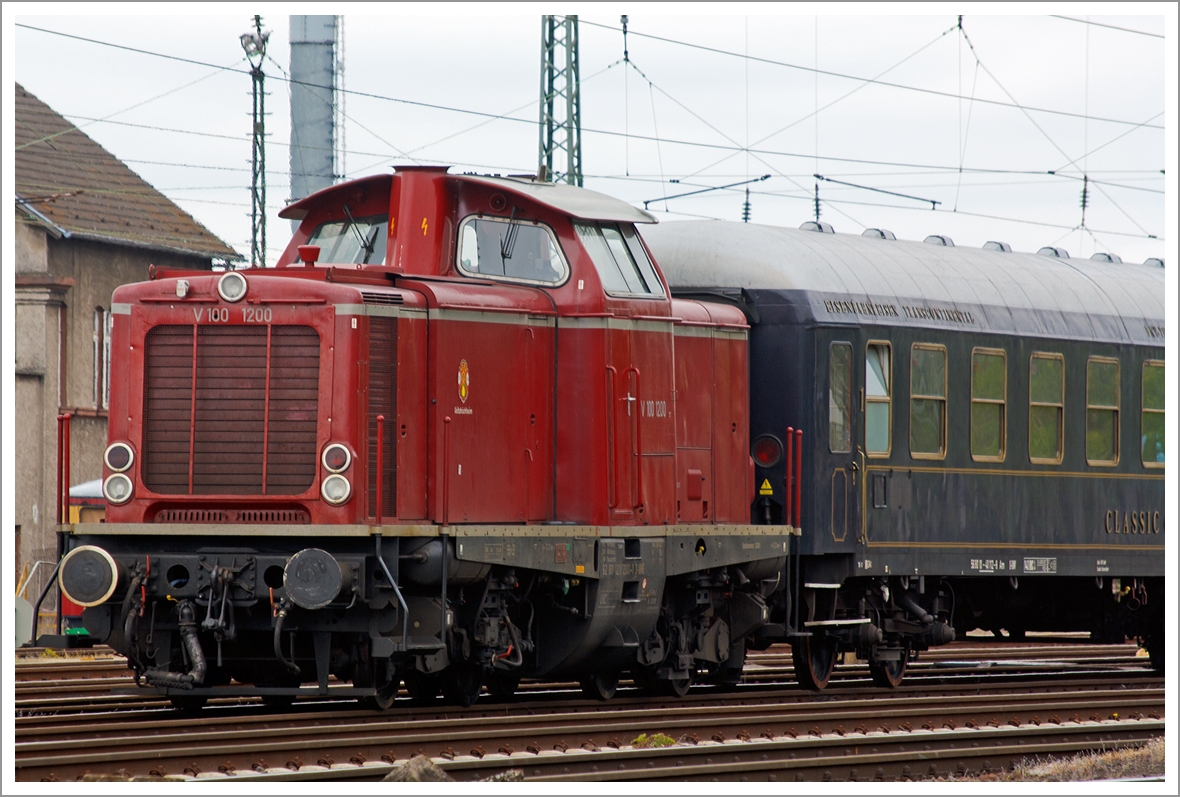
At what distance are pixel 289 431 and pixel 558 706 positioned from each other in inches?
133

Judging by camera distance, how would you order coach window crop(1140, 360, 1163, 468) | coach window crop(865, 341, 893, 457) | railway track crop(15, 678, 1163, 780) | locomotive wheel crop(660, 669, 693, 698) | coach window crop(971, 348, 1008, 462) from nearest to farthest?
railway track crop(15, 678, 1163, 780), locomotive wheel crop(660, 669, 693, 698), coach window crop(865, 341, 893, 457), coach window crop(971, 348, 1008, 462), coach window crop(1140, 360, 1163, 468)

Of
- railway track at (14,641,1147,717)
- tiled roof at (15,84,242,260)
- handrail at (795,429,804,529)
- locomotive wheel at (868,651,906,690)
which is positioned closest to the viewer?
railway track at (14,641,1147,717)

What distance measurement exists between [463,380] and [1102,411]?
318 inches

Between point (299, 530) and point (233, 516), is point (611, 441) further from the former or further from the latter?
point (233, 516)

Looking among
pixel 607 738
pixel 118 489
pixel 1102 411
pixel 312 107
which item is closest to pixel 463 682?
pixel 607 738

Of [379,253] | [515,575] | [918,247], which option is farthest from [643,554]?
[918,247]

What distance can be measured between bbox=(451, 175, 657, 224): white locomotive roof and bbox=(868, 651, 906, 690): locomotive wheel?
5203 mm

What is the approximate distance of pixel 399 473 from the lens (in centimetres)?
1302

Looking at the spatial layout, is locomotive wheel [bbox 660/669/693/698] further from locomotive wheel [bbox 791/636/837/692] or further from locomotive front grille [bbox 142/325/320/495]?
locomotive front grille [bbox 142/325/320/495]

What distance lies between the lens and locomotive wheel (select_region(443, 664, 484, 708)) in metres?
14.1

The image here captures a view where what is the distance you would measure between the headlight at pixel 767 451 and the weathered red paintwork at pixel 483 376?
0.83 m

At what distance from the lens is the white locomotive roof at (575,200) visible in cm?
1396

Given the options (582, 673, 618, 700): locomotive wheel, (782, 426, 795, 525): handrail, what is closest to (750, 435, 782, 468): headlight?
(782, 426, 795, 525): handrail

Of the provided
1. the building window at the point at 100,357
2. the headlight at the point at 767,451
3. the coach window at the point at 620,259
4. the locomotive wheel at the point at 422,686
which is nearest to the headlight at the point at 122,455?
the locomotive wheel at the point at 422,686
